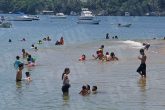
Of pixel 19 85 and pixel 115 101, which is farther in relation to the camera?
pixel 19 85

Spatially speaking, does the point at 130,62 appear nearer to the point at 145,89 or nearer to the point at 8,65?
the point at 8,65

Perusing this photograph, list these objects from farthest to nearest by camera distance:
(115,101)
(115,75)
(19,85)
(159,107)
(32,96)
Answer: (115,75), (19,85), (32,96), (115,101), (159,107)

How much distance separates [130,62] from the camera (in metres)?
38.2

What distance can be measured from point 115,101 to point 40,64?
16414mm

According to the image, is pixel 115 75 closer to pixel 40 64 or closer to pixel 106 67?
pixel 106 67

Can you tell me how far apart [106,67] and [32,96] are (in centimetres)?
1156

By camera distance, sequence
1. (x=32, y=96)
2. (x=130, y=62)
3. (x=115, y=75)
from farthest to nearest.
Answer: (x=130, y=62) < (x=115, y=75) < (x=32, y=96)

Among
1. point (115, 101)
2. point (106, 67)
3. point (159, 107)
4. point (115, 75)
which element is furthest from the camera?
point (106, 67)

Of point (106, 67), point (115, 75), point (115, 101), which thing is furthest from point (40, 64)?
point (115, 101)

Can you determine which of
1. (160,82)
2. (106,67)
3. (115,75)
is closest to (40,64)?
(106,67)

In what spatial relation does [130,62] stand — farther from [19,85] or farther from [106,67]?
[19,85]

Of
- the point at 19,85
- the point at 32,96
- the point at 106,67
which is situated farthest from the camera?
the point at 106,67

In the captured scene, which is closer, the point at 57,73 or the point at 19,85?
the point at 19,85

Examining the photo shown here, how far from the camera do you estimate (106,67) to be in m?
34.9
